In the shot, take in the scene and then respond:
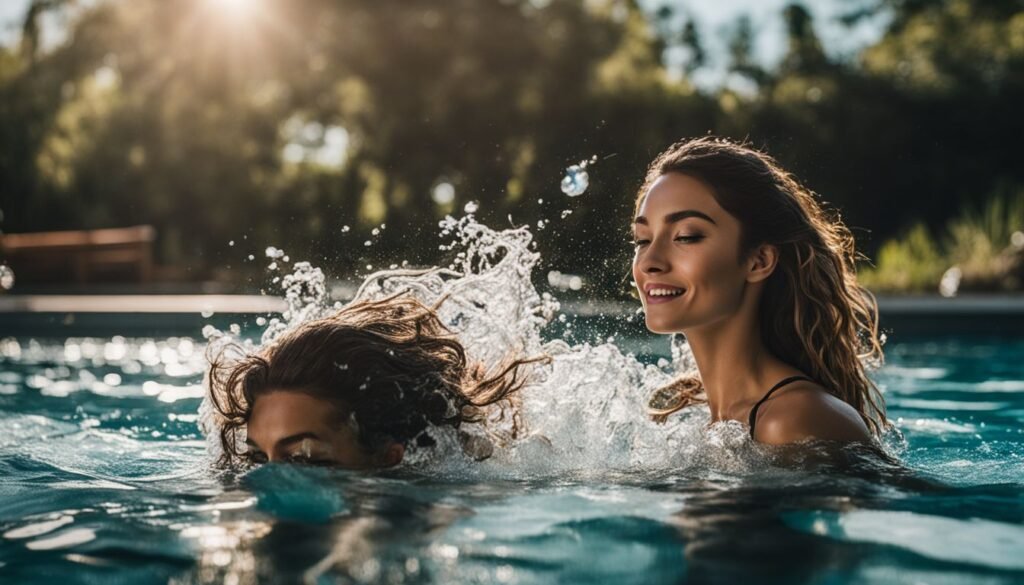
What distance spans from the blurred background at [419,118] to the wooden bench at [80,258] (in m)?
0.03

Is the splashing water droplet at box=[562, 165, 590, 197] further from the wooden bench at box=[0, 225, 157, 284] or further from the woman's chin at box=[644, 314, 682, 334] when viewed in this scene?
the wooden bench at box=[0, 225, 157, 284]

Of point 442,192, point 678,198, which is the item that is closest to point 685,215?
point 678,198

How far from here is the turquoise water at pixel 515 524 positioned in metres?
2.42

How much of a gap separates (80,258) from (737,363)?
13.9 m

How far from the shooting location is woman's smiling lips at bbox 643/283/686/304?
334cm

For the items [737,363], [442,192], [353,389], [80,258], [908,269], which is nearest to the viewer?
[353,389]

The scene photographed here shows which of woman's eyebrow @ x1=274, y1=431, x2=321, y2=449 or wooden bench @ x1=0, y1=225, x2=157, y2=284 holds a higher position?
wooden bench @ x1=0, y1=225, x2=157, y2=284

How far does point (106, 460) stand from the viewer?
4.16 m

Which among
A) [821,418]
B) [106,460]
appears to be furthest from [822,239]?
[106,460]

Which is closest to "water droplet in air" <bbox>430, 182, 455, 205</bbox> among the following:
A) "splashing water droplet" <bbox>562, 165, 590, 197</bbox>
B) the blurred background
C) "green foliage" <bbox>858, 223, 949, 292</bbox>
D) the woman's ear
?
the blurred background

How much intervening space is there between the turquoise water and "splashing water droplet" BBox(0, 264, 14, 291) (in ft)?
38.1

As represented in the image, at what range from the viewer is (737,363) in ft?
11.4

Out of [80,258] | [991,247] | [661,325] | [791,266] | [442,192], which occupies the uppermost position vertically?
[442,192]

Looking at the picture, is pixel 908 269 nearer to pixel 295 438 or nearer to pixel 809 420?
pixel 809 420
